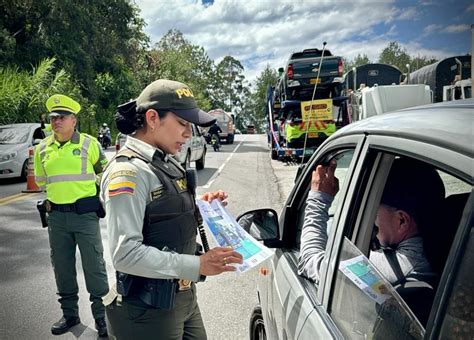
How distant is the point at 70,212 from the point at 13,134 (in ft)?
31.4

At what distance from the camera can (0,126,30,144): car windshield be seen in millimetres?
11000

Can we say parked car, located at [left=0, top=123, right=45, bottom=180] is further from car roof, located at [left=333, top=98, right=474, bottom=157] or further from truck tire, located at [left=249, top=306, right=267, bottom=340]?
car roof, located at [left=333, top=98, right=474, bottom=157]

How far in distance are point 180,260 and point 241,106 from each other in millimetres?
96041

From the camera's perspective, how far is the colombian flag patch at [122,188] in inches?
62.4

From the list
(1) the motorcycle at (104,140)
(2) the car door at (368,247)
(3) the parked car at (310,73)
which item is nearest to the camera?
(2) the car door at (368,247)

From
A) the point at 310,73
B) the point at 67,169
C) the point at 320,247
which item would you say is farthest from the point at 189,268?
the point at 310,73

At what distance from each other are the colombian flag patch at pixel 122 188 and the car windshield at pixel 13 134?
35.8 feet

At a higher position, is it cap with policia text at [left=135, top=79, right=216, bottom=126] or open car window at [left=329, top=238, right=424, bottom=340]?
cap with policia text at [left=135, top=79, right=216, bottom=126]

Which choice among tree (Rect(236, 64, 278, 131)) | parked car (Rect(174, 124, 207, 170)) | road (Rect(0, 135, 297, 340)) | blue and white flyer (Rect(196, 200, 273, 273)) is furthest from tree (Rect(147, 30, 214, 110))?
blue and white flyer (Rect(196, 200, 273, 273))

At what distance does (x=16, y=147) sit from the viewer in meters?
10.6

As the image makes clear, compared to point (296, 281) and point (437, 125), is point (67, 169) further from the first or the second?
point (437, 125)

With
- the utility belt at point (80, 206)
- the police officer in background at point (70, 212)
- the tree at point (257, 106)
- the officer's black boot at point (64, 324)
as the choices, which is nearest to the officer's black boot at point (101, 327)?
the police officer in background at point (70, 212)

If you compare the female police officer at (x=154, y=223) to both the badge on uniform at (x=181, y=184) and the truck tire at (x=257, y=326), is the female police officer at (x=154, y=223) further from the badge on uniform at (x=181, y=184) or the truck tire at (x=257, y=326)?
the truck tire at (x=257, y=326)

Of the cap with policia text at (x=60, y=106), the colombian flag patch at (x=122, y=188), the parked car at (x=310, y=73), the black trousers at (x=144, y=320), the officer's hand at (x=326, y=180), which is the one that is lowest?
the black trousers at (x=144, y=320)
